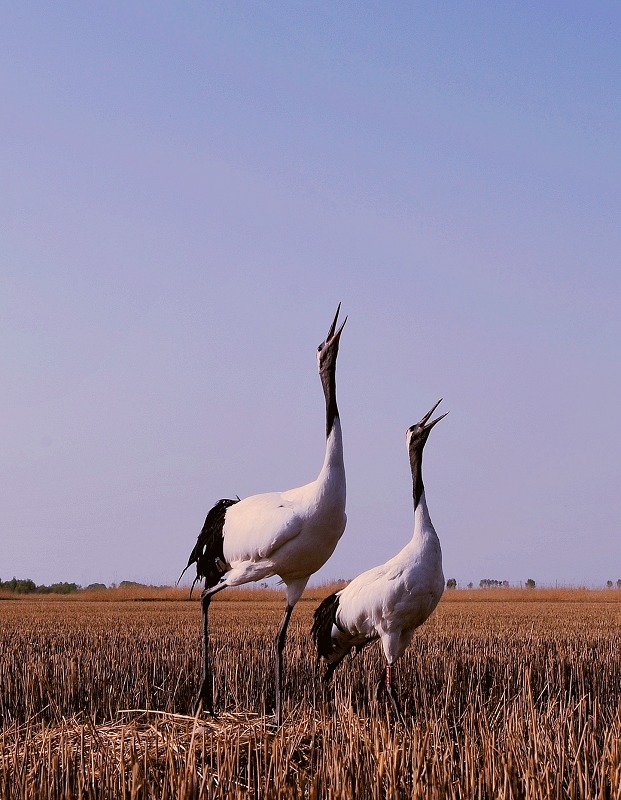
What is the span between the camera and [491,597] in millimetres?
32562

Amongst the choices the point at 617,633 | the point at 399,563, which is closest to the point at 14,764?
the point at 399,563

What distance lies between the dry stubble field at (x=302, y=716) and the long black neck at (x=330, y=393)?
1.97m

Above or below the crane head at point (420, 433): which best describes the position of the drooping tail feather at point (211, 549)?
below

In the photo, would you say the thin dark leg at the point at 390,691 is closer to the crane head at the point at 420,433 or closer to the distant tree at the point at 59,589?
the crane head at the point at 420,433

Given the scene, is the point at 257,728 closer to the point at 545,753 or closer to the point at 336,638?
the point at 545,753

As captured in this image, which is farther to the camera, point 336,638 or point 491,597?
point 491,597

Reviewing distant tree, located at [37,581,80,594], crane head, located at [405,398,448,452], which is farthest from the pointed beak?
distant tree, located at [37,581,80,594]

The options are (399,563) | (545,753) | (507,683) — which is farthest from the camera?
(507,683)

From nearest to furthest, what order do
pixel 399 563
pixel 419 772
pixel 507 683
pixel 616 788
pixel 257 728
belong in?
pixel 616 788
pixel 419 772
pixel 257 728
pixel 399 563
pixel 507 683

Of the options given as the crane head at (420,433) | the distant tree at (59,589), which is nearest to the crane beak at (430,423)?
the crane head at (420,433)

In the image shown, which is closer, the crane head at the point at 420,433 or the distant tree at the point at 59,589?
the crane head at the point at 420,433

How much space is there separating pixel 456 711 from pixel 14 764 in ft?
14.1

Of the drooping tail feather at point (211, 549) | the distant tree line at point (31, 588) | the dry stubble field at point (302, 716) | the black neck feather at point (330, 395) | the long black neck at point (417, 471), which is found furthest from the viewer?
the distant tree line at point (31, 588)

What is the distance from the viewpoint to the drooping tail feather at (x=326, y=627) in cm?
884
